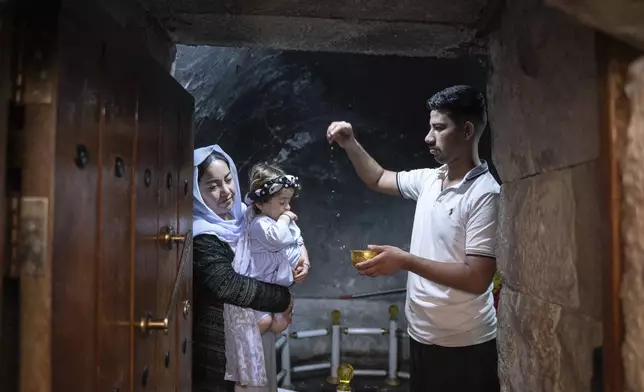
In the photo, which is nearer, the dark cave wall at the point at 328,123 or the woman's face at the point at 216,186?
the woman's face at the point at 216,186

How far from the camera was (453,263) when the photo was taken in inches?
62.4

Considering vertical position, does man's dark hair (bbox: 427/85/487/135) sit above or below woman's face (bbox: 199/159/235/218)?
above

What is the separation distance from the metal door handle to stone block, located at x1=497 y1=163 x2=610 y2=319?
2.50ft

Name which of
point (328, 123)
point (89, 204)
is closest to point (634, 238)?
point (89, 204)

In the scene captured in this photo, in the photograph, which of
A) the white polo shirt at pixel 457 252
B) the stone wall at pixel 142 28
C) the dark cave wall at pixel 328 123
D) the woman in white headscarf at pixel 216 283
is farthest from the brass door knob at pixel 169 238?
the dark cave wall at pixel 328 123

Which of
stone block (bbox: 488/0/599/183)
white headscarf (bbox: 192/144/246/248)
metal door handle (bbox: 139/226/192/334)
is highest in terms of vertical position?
stone block (bbox: 488/0/599/183)

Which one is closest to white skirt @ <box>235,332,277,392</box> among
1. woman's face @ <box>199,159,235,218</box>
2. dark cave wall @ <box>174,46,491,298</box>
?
woman's face @ <box>199,159,235,218</box>

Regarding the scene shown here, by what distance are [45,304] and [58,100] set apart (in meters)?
0.27

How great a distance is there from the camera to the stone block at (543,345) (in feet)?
2.84

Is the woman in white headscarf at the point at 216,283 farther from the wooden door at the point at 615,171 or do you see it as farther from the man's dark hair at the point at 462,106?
the wooden door at the point at 615,171

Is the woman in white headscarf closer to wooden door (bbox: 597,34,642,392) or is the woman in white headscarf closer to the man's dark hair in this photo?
the man's dark hair

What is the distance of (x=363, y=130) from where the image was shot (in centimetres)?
367

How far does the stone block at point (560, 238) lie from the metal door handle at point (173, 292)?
763mm

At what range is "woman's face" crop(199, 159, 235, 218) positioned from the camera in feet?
6.49
